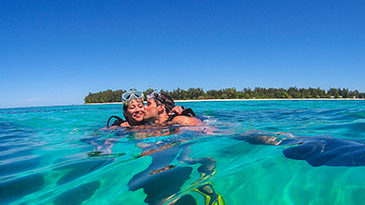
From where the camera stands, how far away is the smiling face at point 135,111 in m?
5.25

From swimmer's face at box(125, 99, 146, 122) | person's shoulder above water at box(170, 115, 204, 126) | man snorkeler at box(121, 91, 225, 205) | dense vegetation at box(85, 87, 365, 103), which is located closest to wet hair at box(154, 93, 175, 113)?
swimmer's face at box(125, 99, 146, 122)

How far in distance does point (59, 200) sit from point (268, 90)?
8293cm

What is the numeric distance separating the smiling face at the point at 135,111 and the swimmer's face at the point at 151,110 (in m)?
0.12

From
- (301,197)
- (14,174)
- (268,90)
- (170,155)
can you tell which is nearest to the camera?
(301,197)

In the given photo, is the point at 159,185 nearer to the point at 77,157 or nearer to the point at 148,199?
the point at 148,199

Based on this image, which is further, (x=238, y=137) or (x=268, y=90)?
(x=268, y=90)

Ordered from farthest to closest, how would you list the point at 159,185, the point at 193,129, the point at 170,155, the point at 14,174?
the point at 193,129, the point at 170,155, the point at 14,174, the point at 159,185

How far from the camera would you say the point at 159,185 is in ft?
5.80

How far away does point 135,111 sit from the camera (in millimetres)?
5309

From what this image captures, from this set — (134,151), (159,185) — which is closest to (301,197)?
(159,185)

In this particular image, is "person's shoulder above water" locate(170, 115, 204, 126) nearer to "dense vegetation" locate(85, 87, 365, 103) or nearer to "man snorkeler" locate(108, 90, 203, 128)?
"man snorkeler" locate(108, 90, 203, 128)

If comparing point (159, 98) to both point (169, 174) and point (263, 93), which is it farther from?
point (263, 93)

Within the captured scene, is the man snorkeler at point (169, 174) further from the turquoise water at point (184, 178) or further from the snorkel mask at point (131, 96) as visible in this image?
the snorkel mask at point (131, 96)

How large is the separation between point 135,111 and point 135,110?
28mm
